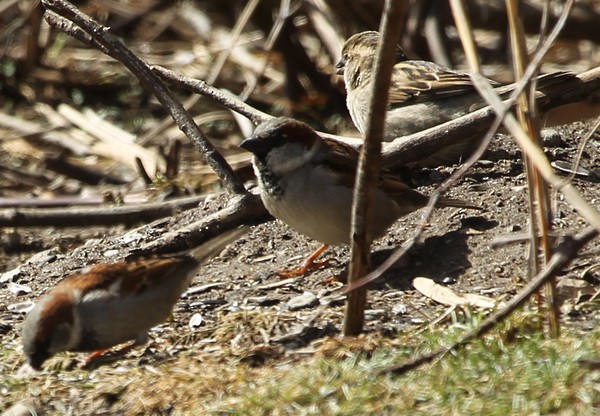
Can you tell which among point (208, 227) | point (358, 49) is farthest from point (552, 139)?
point (208, 227)

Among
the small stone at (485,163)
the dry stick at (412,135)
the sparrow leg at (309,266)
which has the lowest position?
the sparrow leg at (309,266)

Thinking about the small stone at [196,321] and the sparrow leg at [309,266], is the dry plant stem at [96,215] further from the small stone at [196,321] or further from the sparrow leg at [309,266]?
the small stone at [196,321]

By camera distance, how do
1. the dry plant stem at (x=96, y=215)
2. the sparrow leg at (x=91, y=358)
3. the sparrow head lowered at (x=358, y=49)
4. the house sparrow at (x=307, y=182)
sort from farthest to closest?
the sparrow head lowered at (x=358, y=49)
the dry plant stem at (x=96, y=215)
the house sparrow at (x=307, y=182)
the sparrow leg at (x=91, y=358)

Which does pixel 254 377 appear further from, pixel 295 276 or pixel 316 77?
pixel 316 77

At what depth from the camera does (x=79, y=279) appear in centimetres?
447

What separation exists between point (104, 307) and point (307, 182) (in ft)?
3.41

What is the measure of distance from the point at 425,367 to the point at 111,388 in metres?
1.11

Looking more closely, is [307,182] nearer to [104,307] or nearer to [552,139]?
[104,307]

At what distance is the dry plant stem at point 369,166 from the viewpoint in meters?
3.36

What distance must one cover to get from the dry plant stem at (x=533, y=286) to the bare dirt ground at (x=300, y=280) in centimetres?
41

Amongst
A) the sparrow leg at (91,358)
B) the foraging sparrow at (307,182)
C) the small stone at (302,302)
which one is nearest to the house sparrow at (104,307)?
the sparrow leg at (91,358)

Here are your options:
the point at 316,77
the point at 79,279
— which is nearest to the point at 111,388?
the point at 79,279

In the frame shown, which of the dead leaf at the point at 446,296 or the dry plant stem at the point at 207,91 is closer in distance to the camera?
the dead leaf at the point at 446,296

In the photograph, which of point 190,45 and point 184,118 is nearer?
point 184,118
